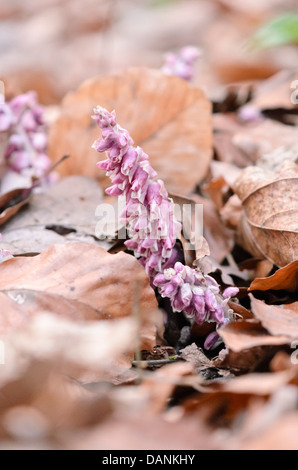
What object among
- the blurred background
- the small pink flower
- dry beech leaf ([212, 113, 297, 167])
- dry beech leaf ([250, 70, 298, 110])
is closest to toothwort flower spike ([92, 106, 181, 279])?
dry beech leaf ([212, 113, 297, 167])

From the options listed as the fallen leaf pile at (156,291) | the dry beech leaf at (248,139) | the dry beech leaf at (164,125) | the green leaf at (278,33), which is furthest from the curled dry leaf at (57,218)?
the green leaf at (278,33)

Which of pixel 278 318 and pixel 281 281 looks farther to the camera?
pixel 281 281

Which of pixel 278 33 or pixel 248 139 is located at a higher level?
pixel 278 33

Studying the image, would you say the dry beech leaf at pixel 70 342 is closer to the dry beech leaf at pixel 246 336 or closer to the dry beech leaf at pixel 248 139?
the dry beech leaf at pixel 246 336

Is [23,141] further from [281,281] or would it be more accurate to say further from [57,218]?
[281,281]

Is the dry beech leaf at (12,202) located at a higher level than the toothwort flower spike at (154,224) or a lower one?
lower

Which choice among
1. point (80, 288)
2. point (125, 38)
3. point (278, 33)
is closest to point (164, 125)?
point (80, 288)
